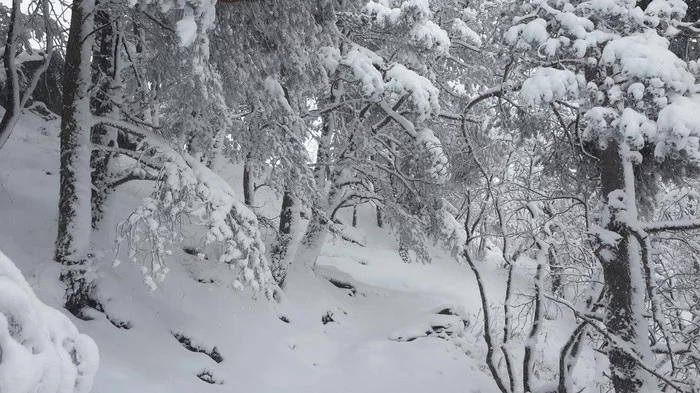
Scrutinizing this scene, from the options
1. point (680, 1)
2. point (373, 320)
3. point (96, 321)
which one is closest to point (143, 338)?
point (96, 321)

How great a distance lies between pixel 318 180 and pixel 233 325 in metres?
3.93

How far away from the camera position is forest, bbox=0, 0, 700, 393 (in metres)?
4.89

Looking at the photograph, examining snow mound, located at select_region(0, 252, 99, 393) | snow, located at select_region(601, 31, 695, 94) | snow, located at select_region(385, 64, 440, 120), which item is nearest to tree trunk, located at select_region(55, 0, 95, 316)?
snow, located at select_region(385, 64, 440, 120)

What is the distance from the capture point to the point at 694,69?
5410 mm

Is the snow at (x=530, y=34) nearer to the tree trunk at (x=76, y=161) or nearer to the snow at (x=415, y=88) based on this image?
the snow at (x=415, y=88)

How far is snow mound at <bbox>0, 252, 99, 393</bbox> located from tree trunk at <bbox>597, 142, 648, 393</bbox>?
5348 millimetres

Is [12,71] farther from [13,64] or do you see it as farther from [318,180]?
[318,180]

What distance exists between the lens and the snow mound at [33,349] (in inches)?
53.1

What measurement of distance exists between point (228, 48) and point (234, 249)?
267cm

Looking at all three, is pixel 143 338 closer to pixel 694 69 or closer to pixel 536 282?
pixel 536 282

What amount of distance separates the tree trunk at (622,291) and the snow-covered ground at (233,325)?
98.2 inches

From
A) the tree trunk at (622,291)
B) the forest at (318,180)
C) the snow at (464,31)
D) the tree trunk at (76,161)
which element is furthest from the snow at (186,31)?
the snow at (464,31)

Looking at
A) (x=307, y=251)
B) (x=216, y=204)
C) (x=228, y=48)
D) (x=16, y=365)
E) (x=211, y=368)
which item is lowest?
(x=211, y=368)

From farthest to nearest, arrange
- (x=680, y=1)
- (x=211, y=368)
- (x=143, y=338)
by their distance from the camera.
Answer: (x=211, y=368), (x=143, y=338), (x=680, y=1)
